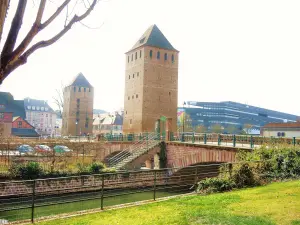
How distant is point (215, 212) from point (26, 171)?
17758mm

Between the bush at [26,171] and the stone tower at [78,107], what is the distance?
2157 inches

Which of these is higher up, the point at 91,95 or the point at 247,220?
the point at 91,95

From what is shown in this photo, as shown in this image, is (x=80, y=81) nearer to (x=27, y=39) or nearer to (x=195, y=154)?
(x=195, y=154)

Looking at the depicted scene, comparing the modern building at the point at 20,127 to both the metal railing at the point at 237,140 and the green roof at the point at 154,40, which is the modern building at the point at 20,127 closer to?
the green roof at the point at 154,40

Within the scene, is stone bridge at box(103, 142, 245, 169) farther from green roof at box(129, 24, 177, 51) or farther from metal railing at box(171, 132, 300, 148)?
green roof at box(129, 24, 177, 51)

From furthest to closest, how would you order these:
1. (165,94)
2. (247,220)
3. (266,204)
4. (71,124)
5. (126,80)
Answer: (71,124)
(126,80)
(165,94)
(266,204)
(247,220)

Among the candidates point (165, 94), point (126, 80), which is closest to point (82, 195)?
point (165, 94)

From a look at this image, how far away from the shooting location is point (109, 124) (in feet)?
312

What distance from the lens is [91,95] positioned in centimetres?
8112

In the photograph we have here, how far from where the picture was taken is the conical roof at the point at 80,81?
79.3m

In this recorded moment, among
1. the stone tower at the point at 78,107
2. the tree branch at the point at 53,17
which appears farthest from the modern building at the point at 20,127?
the tree branch at the point at 53,17

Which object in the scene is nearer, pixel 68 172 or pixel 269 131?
pixel 68 172

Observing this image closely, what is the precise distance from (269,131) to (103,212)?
186ft

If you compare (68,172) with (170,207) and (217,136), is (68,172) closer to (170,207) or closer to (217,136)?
(217,136)
